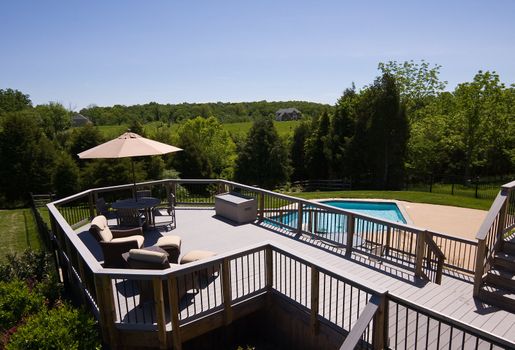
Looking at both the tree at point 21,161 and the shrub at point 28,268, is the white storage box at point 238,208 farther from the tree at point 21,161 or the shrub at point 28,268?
the tree at point 21,161

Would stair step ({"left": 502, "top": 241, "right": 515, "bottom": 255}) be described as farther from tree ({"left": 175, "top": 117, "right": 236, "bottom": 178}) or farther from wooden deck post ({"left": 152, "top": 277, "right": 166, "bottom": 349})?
tree ({"left": 175, "top": 117, "right": 236, "bottom": 178})

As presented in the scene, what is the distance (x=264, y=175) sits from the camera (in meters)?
29.0

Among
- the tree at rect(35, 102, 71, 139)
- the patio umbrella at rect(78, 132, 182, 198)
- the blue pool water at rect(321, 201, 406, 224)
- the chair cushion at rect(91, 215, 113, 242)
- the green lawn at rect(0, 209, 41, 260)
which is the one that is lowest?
the blue pool water at rect(321, 201, 406, 224)

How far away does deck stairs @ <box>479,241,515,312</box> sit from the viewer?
5047 millimetres

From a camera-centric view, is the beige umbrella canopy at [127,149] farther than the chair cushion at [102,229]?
Yes

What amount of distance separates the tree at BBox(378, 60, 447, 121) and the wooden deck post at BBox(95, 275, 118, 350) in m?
32.9

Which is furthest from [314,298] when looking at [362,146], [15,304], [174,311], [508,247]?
[362,146]

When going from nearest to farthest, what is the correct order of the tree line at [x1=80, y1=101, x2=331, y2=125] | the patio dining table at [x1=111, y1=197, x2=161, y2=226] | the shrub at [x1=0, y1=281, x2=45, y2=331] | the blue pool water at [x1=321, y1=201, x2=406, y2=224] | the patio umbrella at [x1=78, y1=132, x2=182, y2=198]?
the shrub at [x1=0, y1=281, x2=45, y2=331] → the patio umbrella at [x1=78, y1=132, x2=182, y2=198] → the patio dining table at [x1=111, y1=197, x2=161, y2=226] → the blue pool water at [x1=321, y1=201, x2=406, y2=224] → the tree line at [x1=80, y1=101, x2=331, y2=125]

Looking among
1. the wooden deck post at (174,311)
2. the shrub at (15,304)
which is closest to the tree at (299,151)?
the shrub at (15,304)

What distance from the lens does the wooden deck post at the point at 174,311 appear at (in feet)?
13.4

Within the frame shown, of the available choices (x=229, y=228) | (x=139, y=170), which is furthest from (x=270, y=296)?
(x=139, y=170)

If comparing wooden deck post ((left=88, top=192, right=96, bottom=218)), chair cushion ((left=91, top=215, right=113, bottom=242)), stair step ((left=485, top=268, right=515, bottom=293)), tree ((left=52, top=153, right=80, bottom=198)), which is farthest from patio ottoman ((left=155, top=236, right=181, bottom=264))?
tree ((left=52, top=153, right=80, bottom=198))

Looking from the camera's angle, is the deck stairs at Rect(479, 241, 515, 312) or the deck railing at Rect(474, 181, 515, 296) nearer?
the deck stairs at Rect(479, 241, 515, 312)

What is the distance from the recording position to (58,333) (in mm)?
4016
